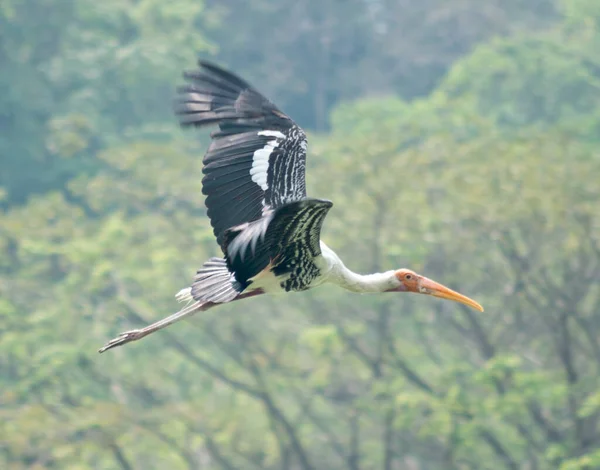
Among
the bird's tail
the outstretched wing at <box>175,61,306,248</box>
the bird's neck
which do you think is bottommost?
the bird's neck

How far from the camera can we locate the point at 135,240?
17.4 metres

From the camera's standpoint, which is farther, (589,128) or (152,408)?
(589,128)

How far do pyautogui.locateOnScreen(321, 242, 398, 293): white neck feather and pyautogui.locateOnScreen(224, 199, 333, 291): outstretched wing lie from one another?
0.14 m

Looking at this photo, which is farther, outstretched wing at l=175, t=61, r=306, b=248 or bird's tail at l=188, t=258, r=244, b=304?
outstretched wing at l=175, t=61, r=306, b=248

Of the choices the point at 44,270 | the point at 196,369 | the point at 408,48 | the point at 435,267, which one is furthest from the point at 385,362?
the point at 408,48

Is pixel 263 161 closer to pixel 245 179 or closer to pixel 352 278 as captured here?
pixel 245 179

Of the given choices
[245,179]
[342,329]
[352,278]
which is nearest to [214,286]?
[245,179]

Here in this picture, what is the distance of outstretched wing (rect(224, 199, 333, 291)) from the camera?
4383mm

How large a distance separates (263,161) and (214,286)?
0.63 m

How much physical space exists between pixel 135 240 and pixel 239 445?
388 centimetres

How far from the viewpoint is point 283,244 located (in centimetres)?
507

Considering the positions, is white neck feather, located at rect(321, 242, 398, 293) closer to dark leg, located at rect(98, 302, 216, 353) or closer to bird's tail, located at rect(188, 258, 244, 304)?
bird's tail, located at rect(188, 258, 244, 304)

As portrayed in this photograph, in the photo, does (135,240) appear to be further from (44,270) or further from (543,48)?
(543,48)


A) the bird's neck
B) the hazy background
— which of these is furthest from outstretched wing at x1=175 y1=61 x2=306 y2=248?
the hazy background
